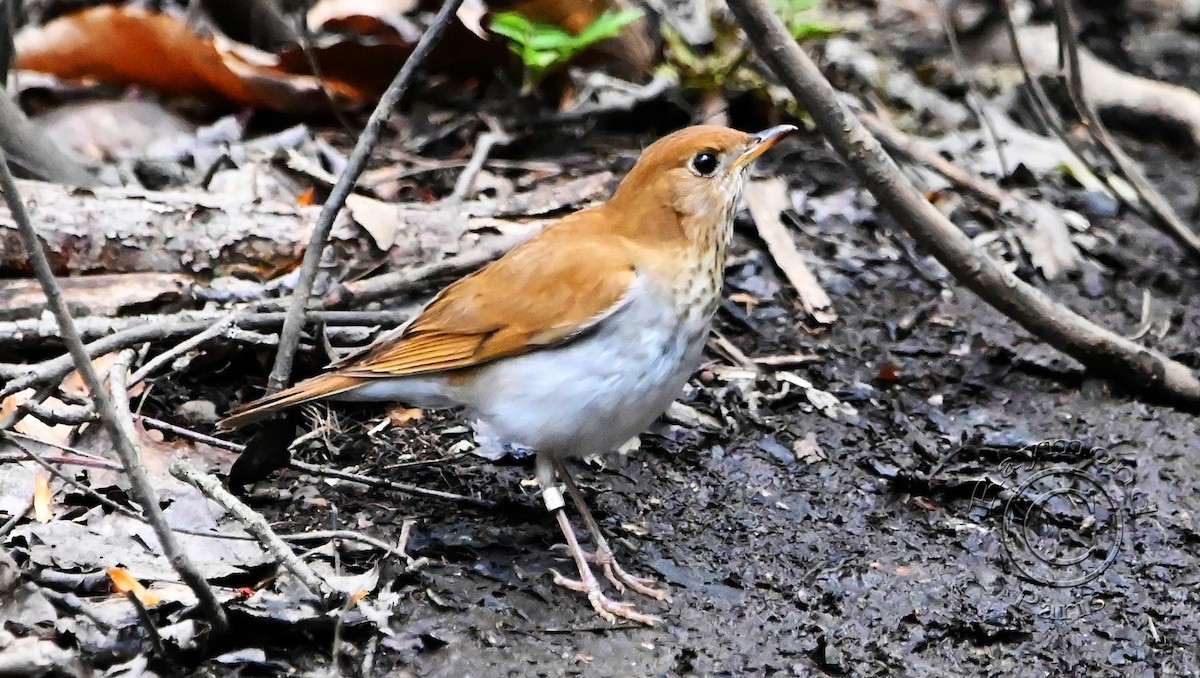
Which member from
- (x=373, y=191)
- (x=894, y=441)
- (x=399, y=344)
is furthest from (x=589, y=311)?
(x=373, y=191)

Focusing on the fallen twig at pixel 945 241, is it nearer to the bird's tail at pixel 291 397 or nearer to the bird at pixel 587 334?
the bird at pixel 587 334

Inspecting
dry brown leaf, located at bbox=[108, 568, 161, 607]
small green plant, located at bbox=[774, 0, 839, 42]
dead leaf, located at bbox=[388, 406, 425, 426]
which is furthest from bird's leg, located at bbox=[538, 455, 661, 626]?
small green plant, located at bbox=[774, 0, 839, 42]

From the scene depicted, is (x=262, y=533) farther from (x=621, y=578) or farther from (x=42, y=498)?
(x=621, y=578)

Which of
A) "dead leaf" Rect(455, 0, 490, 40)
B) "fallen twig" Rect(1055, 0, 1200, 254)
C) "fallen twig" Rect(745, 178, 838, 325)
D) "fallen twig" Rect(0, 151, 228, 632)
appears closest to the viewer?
"fallen twig" Rect(0, 151, 228, 632)

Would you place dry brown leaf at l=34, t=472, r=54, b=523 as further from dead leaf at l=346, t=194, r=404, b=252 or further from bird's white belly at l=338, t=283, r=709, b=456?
dead leaf at l=346, t=194, r=404, b=252

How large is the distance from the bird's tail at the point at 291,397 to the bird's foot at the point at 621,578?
3.12 ft

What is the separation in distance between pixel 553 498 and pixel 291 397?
882mm

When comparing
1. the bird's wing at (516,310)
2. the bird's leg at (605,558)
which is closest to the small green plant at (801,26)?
the bird's wing at (516,310)

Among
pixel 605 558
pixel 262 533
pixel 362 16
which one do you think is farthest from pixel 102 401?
pixel 362 16

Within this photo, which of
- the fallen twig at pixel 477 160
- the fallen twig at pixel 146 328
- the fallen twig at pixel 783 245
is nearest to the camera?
the fallen twig at pixel 146 328

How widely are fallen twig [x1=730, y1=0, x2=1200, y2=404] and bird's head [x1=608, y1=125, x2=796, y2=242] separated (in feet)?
0.69

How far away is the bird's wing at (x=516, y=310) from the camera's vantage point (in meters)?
3.76

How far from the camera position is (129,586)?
3.15 meters

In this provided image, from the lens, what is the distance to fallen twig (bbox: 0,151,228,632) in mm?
2398
